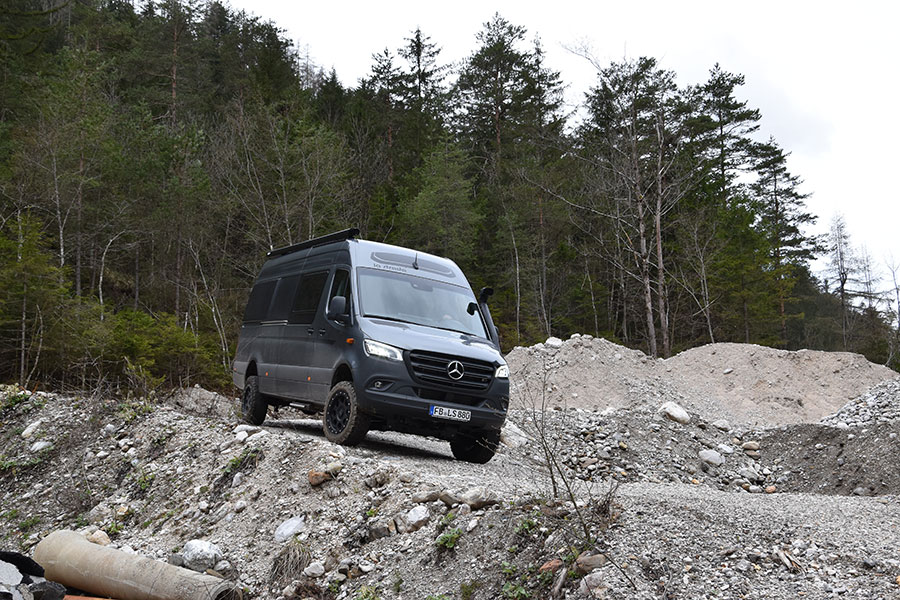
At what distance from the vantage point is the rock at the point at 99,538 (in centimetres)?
719

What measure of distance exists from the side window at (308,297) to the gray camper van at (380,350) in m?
0.02

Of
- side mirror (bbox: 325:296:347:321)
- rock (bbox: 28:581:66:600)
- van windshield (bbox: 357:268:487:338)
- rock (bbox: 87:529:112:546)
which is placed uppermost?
van windshield (bbox: 357:268:487:338)

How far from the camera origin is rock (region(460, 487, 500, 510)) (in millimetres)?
5984

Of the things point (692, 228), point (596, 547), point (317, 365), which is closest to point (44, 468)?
point (317, 365)

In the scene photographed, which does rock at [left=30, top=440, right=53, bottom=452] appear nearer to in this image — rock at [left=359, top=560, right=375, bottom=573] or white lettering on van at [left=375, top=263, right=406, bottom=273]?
white lettering on van at [left=375, top=263, right=406, bottom=273]

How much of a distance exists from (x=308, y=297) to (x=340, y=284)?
0.88 metres

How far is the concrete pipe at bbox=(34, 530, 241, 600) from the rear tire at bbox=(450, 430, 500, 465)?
161 inches

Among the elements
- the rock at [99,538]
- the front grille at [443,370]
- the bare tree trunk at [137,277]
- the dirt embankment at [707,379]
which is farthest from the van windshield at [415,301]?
the bare tree trunk at [137,277]

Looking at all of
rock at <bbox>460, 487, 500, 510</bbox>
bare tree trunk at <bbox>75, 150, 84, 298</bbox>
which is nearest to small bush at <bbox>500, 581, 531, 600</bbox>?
rock at <bbox>460, 487, 500, 510</bbox>

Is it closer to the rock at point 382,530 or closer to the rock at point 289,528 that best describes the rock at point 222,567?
the rock at point 289,528

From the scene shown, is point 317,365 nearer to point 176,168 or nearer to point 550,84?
point 176,168

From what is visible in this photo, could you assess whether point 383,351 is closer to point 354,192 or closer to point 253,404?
point 253,404

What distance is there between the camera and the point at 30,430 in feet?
36.1

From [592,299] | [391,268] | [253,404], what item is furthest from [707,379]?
[592,299]
